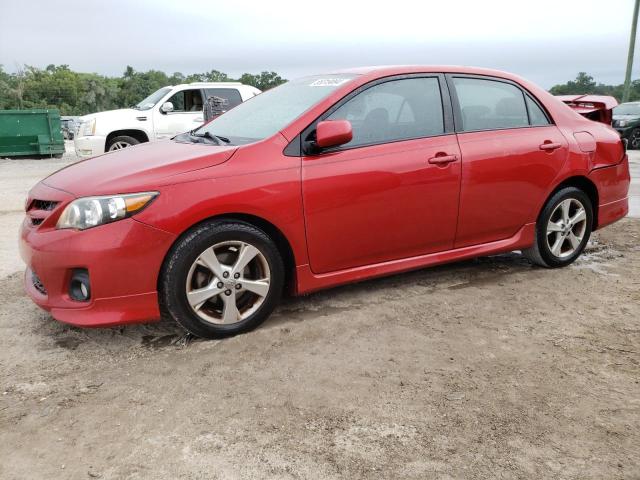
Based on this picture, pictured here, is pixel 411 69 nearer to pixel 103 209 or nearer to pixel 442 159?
pixel 442 159

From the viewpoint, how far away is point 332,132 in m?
3.30

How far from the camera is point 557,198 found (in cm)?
443

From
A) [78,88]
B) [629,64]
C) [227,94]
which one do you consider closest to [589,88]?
[629,64]

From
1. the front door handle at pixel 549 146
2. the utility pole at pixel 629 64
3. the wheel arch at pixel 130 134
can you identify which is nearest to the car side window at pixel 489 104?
the front door handle at pixel 549 146

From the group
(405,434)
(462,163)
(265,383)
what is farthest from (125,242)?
(462,163)

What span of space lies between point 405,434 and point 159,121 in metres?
10.1

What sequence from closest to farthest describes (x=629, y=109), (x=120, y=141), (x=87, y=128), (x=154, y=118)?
(x=87, y=128), (x=120, y=141), (x=154, y=118), (x=629, y=109)

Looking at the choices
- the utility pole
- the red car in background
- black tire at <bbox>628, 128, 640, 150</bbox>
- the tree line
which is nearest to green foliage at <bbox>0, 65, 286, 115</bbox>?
the tree line

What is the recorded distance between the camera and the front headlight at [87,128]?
11.0 meters

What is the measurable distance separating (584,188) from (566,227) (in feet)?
1.30

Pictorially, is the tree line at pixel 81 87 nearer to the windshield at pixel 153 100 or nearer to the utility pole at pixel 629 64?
the utility pole at pixel 629 64

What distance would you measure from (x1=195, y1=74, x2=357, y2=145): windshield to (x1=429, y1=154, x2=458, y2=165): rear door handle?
30.3 inches

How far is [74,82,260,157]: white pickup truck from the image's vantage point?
11.0 meters

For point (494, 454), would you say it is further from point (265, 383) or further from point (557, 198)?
point (557, 198)
